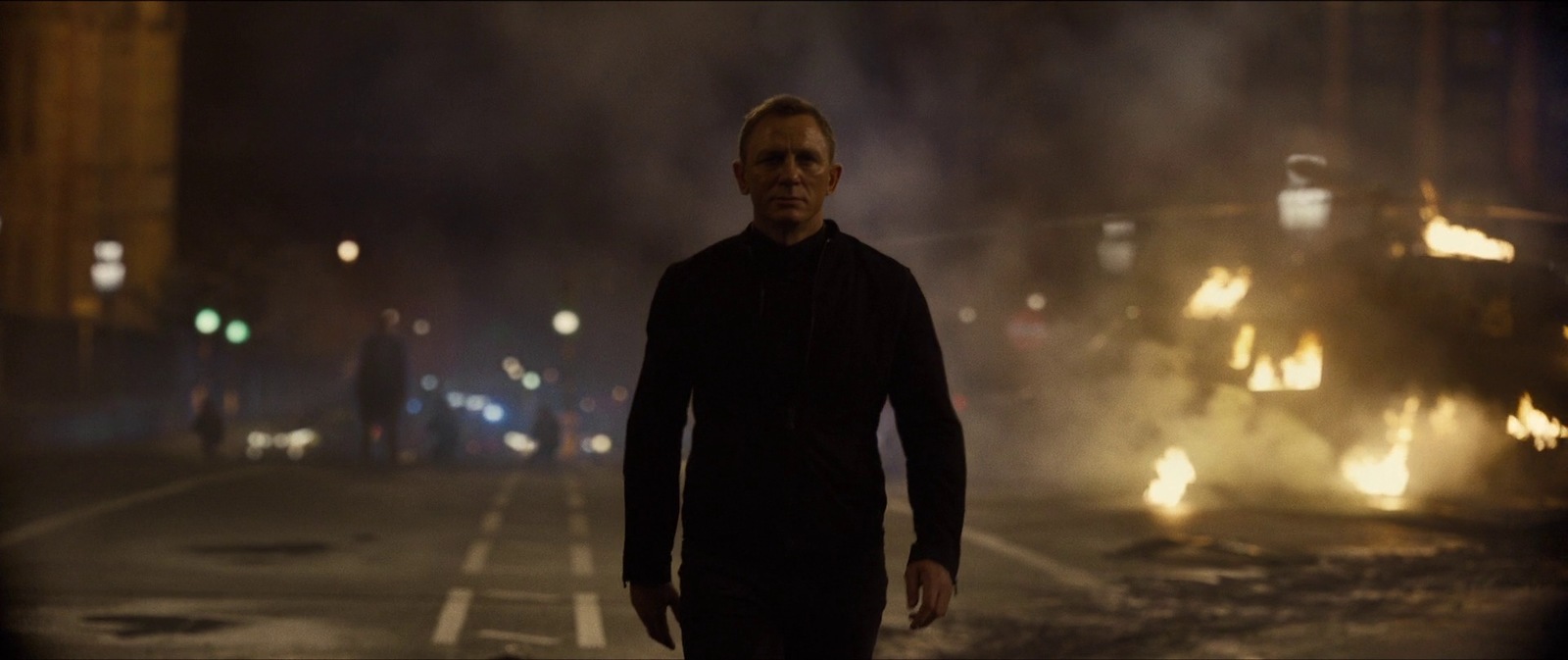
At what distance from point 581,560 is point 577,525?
99.3 inches

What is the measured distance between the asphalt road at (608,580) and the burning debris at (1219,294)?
6633mm

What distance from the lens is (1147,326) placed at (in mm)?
23641

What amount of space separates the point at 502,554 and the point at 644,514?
783 centimetres

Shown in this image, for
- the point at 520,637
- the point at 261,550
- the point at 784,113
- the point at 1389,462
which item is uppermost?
the point at 784,113

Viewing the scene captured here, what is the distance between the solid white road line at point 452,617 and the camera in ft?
23.5

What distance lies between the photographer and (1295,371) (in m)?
19.7

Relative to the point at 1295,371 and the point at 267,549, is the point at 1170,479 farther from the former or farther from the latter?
the point at 267,549

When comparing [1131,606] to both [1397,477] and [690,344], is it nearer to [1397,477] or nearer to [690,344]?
[690,344]

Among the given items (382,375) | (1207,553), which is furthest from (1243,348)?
(1207,553)

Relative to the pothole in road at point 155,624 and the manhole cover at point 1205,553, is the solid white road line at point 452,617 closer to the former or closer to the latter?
the pothole in road at point 155,624

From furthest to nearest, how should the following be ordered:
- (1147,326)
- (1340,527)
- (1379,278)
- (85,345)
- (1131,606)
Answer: (85,345) < (1147,326) < (1379,278) < (1340,527) < (1131,606)

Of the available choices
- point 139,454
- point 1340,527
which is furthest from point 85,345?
point 1340,527

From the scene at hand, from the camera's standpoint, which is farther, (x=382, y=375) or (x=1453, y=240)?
(x=382, y=375)

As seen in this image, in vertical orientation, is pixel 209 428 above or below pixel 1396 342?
above
